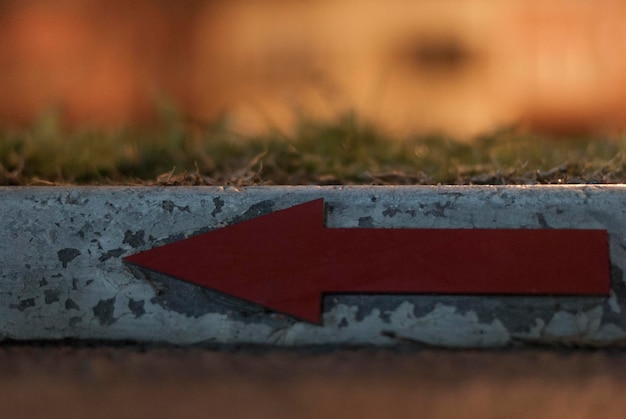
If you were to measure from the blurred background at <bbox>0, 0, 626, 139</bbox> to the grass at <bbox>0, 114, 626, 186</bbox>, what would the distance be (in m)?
4.09

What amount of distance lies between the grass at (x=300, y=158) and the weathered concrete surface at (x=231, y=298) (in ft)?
0.75

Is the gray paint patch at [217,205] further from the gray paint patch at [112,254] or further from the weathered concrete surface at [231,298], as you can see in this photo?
the gray paint patch at [112,254]

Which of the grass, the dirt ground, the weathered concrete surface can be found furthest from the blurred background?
the dirt ground

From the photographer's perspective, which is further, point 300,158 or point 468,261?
point 300,158

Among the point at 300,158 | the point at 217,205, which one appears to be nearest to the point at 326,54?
the point at 300,158

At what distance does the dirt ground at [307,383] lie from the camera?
5.86 feet

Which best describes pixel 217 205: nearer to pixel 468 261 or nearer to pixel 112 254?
pixel 112 254

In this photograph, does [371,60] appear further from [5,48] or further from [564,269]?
[564,269]

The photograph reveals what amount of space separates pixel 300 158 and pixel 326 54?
5.23m

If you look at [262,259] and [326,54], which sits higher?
[326,54]

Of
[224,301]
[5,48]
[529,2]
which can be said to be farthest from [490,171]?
[5,48]

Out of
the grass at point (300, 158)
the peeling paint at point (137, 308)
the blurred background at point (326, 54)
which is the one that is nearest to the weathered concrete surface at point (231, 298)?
the peeling paint at point (137, 308)

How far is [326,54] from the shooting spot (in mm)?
8180

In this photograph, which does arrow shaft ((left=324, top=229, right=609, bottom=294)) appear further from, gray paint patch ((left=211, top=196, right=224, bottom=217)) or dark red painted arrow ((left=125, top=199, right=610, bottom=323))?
gray paint patch ((left=211, top=196, right=224, bottom=217))
